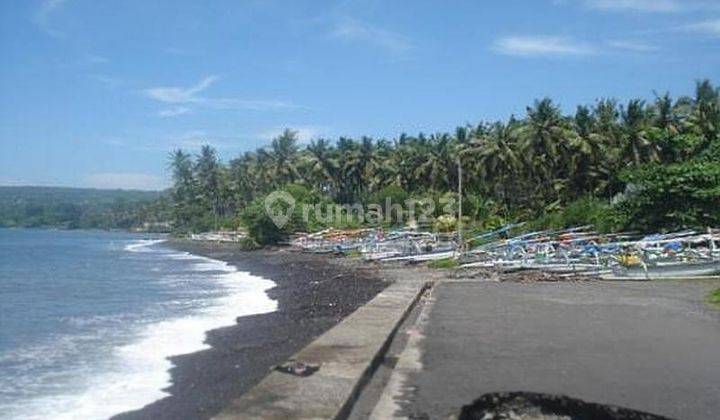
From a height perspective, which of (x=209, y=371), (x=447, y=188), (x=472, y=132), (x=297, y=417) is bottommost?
(x=209, y=371)

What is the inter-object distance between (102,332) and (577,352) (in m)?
12.2

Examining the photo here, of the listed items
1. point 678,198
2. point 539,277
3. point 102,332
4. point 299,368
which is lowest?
point 102,332

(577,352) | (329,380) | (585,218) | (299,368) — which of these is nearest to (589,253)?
(585,218)

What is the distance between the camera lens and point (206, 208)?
348 feet

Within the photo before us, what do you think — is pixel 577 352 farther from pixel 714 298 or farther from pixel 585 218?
pixel 585 218

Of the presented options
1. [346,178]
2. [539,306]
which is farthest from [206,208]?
[539,306]

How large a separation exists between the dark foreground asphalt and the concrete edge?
2.17ft

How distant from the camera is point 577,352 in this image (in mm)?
10656

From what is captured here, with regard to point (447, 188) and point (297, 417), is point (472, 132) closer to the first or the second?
point (447, 188)

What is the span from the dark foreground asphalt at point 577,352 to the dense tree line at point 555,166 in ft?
47.7

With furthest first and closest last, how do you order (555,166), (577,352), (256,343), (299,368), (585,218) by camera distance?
(555,166), (585,218), (256,343), (577,352), (299,368)

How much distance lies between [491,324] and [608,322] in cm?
228

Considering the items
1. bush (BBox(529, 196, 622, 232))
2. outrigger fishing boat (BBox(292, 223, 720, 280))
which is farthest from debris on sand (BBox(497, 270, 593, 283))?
bush (BBox(529, 196, 622, 232))

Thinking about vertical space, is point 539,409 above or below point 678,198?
below
